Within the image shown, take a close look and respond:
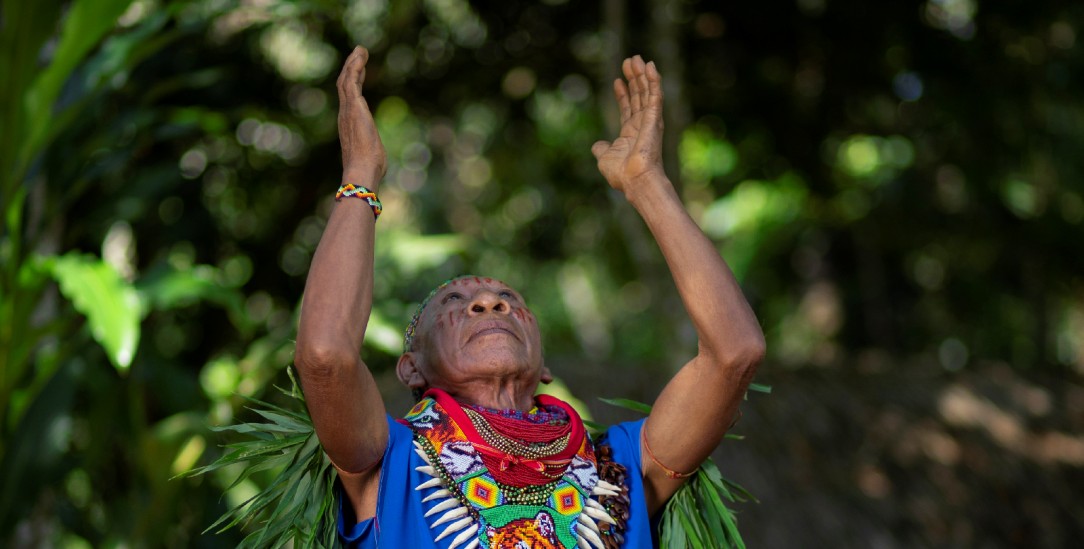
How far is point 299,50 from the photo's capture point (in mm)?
6598

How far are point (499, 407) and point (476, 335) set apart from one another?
144 millimetres

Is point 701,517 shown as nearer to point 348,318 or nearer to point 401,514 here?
point 401,514

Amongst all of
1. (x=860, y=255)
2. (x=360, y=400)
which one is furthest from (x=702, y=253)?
(x=860, y=255)

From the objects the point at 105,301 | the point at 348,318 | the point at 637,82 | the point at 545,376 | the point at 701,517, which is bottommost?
the point at 105,301

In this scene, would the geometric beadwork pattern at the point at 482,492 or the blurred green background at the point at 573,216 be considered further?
the blurred green background at the point at 573,216

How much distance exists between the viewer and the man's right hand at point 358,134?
81.5 inches

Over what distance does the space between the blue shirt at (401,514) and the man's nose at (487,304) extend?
286 millimetres

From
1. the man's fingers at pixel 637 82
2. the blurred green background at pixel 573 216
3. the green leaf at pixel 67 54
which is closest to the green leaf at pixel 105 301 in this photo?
the blurred green background at pixel 573 216

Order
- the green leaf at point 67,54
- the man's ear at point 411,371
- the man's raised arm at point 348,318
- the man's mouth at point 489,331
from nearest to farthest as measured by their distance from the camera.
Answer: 1. the man's raised arm at point 348,318
2. the man's mouth at point 489,331
3. the man's ear at point 411,371
4. the green leaf at point 67,54

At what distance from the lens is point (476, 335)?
7.43ft

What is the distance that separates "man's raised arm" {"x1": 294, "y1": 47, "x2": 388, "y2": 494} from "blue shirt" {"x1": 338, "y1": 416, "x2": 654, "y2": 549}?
0.04 meters

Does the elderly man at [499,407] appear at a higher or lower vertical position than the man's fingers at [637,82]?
lower

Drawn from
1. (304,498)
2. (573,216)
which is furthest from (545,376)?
(573,216)

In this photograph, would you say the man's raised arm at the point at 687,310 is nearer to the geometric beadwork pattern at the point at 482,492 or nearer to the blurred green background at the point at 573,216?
the geometric beadwork pattern at the point at 482,492
